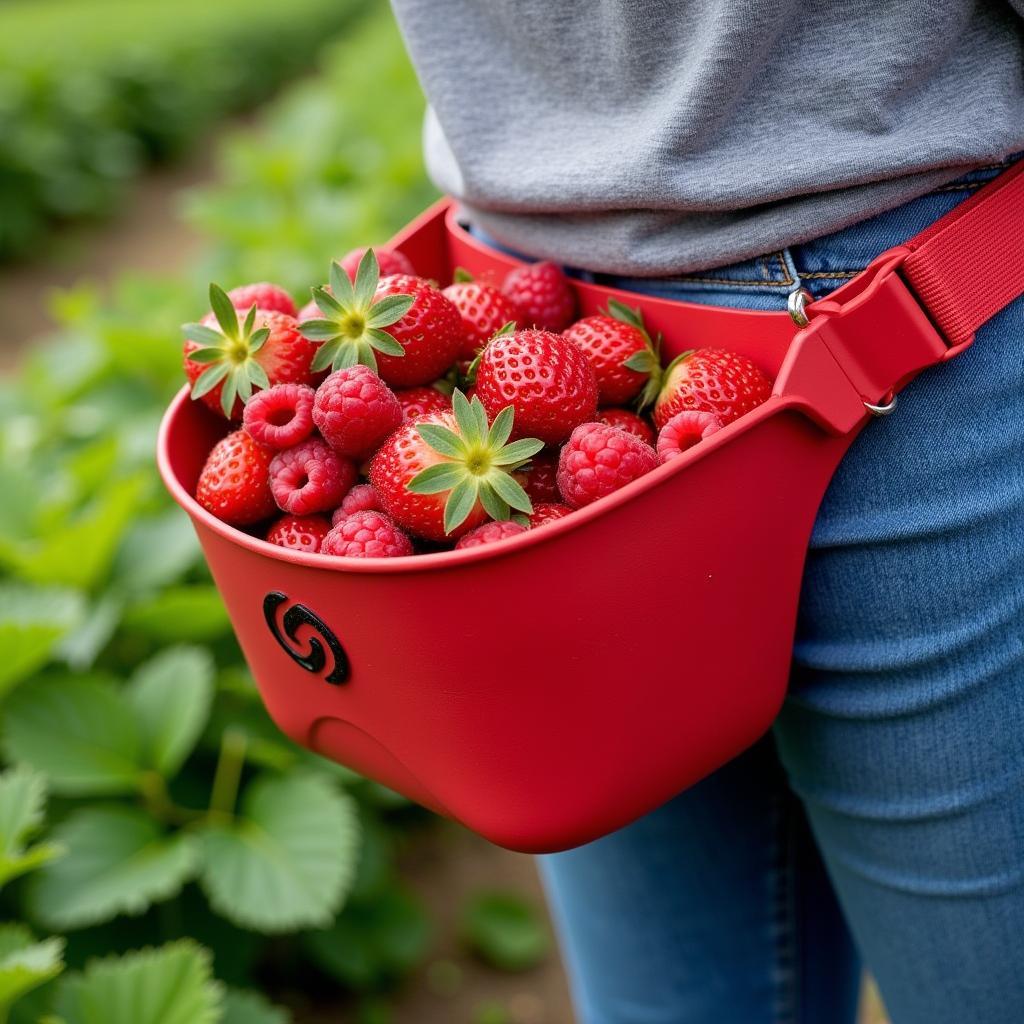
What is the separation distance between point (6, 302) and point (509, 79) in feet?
20.0

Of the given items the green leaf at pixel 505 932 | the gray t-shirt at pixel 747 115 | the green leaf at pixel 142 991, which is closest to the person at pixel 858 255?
the gray t-shirt at pixel 747 115

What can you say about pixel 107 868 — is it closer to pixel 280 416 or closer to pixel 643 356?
pixel 280 416

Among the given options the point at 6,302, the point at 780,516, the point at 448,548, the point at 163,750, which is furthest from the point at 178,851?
the point at 6,302

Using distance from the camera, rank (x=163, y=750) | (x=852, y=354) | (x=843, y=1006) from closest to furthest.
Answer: (x=852, y=354)
(x=843, y=1006)
(x=163, y=750)

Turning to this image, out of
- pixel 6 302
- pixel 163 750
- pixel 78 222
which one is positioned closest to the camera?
pixel 163 750

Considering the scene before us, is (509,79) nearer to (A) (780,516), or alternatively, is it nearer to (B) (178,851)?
(A) (780,516)

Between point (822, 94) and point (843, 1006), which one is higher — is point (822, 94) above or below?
above

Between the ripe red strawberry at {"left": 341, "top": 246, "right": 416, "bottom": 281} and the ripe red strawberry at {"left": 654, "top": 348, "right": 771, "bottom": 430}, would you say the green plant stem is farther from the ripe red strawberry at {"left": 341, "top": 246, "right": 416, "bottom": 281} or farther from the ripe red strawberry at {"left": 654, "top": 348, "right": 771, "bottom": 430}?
the ripe red strawberry at {"left": 654, "top": 348, "right": 771, "bottom": 430}

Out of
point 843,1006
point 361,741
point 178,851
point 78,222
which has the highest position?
point 361,741

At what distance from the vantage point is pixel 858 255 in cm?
86

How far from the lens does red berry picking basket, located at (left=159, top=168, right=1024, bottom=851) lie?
30.2 inches

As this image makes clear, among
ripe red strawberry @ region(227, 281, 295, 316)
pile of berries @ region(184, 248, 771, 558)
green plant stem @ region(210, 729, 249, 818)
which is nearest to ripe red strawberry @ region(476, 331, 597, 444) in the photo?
pile of berries @ region(184, 248, 771, 558)

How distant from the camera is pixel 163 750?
1.76m

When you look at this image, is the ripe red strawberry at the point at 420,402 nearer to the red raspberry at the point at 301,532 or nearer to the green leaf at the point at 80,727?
the red raspberry at the point at 301,532
